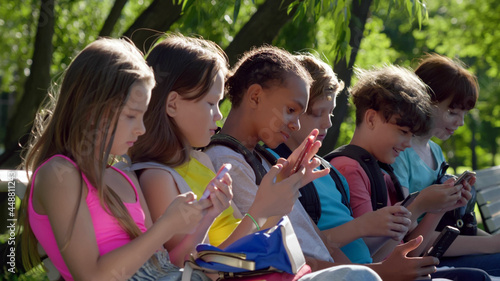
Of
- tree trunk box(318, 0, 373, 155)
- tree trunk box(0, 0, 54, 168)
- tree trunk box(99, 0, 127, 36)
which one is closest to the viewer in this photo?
tree trunk box(318, 0, 373, 155)

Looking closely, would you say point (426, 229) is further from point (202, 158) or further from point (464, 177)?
point (202, 158)

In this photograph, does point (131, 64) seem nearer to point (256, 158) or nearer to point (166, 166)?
point (166, 166)

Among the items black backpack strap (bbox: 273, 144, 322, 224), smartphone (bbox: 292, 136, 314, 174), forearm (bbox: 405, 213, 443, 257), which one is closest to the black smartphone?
forearm (bbox: 405, 213, 443, 257)

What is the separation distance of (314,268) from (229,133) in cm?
74

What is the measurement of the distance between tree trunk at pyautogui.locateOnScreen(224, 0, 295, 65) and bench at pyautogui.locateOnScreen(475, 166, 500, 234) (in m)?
1.82

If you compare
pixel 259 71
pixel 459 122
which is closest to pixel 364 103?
pixel 459 122

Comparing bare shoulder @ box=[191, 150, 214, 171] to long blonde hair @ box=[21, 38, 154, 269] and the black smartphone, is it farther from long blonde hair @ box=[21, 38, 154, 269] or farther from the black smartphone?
the black smartphone

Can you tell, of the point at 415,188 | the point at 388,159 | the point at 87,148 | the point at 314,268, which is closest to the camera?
the point at 87,148

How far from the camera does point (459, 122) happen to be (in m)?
4.51

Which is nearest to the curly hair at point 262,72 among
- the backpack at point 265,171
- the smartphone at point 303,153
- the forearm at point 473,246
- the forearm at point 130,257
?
the backpack at point 265,171

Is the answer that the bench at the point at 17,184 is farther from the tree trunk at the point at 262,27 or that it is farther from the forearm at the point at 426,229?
the tree trunk at the point at 262,27

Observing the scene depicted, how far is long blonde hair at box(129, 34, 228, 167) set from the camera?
8.80 ft

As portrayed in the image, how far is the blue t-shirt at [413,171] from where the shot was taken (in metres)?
4.22

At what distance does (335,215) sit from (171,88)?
1127 mm
